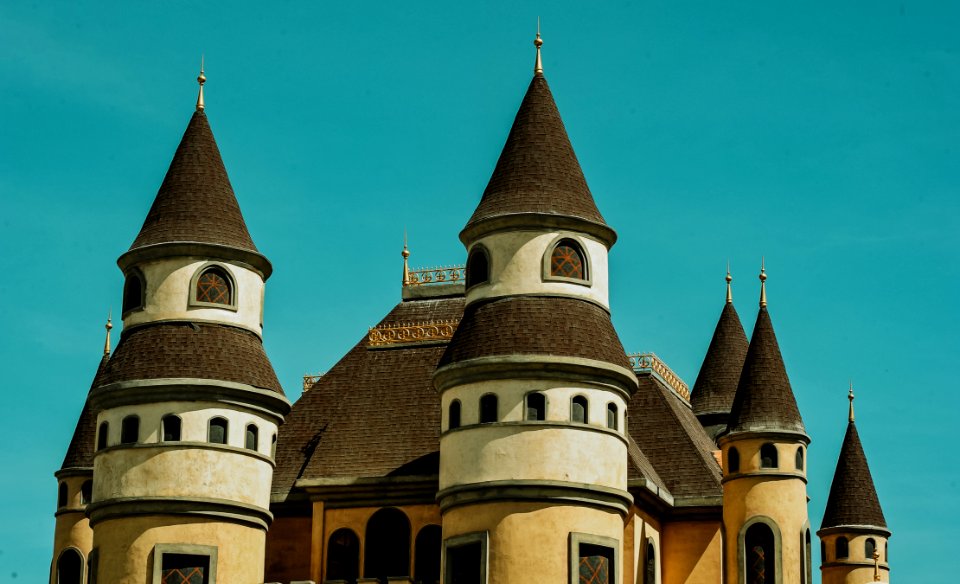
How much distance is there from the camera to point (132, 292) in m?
62.0

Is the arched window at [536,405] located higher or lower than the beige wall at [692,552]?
higher

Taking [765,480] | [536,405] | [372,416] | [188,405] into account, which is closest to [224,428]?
[188,405]

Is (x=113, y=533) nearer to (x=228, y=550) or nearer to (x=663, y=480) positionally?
(x=228, y=550)

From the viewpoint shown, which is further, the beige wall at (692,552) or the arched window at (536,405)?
the beige wall at (692,552)

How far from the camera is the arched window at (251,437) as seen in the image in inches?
2383

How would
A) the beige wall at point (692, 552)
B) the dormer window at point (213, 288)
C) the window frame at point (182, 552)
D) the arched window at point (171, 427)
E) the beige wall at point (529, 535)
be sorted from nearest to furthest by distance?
the beige wall at point (529, 535), the window frame at point (182, 552), the arched window at point (171, 427), the dormer window at point (213, 288), the beige wall at point (692, 552)

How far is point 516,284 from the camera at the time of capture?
195ft

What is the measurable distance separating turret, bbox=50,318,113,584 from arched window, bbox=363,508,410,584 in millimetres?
11386

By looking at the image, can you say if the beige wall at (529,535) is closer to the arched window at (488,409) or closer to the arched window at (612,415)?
the arched window at (488,409)

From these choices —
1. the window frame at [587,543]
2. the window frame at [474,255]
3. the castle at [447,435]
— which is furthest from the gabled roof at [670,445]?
the window frame at [474,255]

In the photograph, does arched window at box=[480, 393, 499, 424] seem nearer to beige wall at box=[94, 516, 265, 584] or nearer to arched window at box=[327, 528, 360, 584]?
arched window at box=[327, 528, 360, 584]

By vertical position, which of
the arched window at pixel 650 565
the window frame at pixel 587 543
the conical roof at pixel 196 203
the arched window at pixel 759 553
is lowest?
the window frame at pixel 587 543

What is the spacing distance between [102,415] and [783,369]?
20.8m

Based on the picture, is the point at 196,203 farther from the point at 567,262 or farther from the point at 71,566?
the point at 71,566
